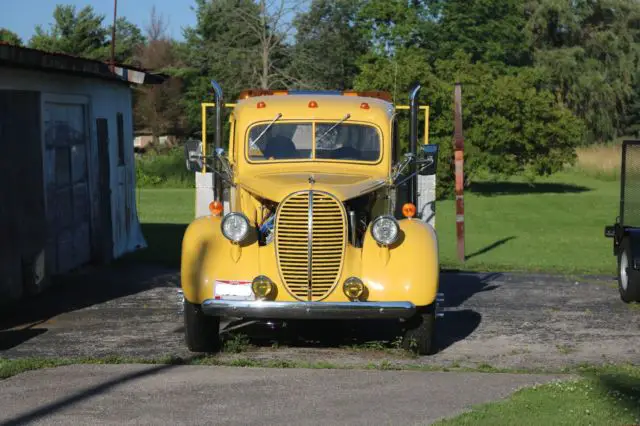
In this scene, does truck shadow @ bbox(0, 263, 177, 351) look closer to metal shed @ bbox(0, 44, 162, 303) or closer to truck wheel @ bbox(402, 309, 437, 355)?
metal shed @ bbox(0, 44, 162, 303)

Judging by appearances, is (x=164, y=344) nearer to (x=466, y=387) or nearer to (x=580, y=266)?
(x=466, y=387)

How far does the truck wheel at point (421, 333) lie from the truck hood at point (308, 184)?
51.6 inches

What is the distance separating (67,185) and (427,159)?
7.52 metres

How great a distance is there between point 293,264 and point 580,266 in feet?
41.5

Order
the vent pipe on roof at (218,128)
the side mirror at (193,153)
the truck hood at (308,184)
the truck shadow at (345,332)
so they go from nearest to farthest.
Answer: the truck hood at (308,184), the truck shadow at (345,332), the side mirror at (193,153), the vent pipe on roof at (218,128)

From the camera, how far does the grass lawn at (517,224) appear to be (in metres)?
23.4

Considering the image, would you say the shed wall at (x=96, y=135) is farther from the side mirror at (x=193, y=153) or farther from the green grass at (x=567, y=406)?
the green grass at (x=567, y=406)

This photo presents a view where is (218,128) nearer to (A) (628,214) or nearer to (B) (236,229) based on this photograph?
(B) (236,229)

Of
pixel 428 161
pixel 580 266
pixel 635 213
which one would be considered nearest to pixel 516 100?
pixel 580 266

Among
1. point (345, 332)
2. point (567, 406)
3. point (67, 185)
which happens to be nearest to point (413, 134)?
point (345, 332)

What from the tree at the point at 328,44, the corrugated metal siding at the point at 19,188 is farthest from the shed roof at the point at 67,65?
the tree at the point at 328,44

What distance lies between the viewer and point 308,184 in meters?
11.3

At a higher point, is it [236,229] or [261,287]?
[236,229]

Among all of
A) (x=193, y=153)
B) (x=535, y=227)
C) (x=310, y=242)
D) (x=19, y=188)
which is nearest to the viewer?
(x=310, y=242)
